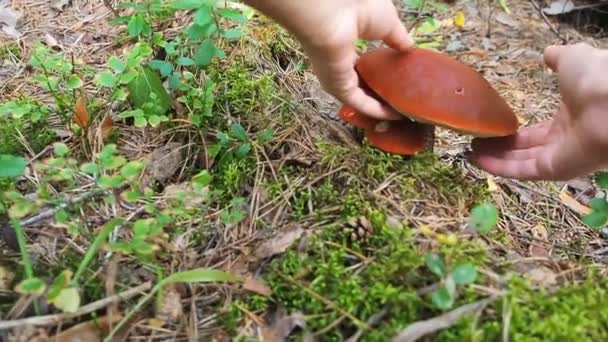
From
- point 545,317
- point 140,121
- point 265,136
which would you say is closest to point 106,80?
point 140,121

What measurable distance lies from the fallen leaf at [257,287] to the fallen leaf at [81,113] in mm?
927

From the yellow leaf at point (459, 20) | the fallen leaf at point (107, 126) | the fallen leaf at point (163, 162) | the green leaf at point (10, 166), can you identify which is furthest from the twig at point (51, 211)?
the yellow leaf at point (459, 20)

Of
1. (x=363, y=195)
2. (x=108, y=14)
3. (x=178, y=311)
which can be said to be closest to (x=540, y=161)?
(x=363, y=195)

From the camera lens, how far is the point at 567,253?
87.4 inches

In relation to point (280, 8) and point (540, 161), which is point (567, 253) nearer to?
point (540, 161)

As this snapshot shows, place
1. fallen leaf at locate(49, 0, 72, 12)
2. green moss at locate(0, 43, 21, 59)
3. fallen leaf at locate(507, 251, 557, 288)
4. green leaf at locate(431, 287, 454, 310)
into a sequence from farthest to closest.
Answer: fallen leaf at locate(49, 0, 72, 12), green moss at locate(0, 43, 21, 59), fallen leaf at locate(507, 251, 557, 288), green leaf at locate(431, 287, 454, 310)

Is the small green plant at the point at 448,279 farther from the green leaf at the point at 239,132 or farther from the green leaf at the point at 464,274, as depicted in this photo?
the green leaf at the point at 239,132

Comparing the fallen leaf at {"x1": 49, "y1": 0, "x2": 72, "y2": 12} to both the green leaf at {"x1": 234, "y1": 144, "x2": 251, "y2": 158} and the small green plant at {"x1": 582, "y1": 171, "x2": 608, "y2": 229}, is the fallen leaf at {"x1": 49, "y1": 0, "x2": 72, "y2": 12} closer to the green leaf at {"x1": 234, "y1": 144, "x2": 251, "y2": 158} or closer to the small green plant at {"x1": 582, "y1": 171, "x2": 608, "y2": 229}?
the green leaf at {"x1": 234, "y1": 144, "x2": 251, "y2": 158}

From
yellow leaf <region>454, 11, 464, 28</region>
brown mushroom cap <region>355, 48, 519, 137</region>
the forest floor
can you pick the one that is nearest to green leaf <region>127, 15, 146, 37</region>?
the forest floor

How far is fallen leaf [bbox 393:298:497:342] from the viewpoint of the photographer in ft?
4.96

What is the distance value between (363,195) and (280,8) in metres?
0.59

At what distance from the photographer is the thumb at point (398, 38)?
1.97 m

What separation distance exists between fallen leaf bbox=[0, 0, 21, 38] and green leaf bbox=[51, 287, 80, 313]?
1942 millimetres

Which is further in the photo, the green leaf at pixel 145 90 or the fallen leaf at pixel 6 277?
the green leaf at pixel 145 90
